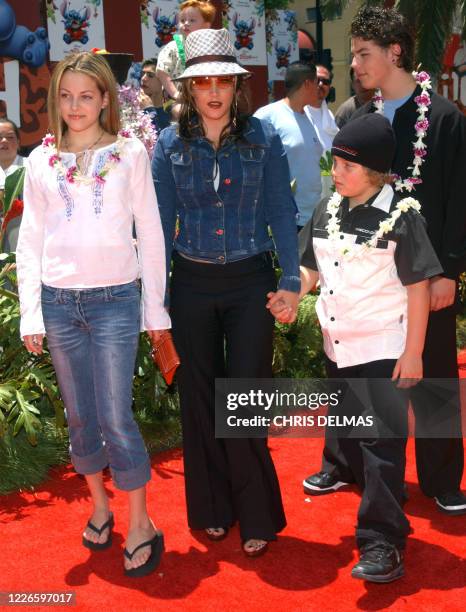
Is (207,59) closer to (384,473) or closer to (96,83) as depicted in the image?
(96,83)

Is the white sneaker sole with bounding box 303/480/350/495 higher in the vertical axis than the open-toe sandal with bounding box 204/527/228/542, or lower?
lower

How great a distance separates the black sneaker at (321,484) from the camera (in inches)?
183

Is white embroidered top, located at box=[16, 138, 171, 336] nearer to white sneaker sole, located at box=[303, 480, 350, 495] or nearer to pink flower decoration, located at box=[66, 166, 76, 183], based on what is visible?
pink flower decoration, located at box=[66, 166, 76, 183]

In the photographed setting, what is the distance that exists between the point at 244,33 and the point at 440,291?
18292 mm

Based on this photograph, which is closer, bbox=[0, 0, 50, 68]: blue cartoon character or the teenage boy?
the teenage boy

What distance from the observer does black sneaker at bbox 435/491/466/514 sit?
4312mm

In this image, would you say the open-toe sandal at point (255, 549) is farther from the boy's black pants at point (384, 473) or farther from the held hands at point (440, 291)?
the held hands at point (440, 291)

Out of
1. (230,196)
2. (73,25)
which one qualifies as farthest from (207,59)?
(73,25)

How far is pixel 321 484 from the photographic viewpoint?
4676 mm

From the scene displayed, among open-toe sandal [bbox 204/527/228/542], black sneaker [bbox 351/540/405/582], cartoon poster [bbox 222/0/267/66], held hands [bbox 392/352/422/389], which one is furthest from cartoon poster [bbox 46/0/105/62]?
black sneaker [bbox 351/540/405/582]

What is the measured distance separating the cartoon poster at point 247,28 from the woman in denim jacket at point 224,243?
1754 cm

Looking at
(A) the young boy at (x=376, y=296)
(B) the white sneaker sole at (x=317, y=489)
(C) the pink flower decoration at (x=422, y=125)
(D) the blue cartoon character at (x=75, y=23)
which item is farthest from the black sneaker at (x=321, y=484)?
(D) the blue cartoon character at (x=75, y=23)

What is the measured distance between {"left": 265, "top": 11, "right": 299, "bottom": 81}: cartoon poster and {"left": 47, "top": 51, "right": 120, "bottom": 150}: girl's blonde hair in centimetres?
1914

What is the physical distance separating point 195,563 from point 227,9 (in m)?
18.5
